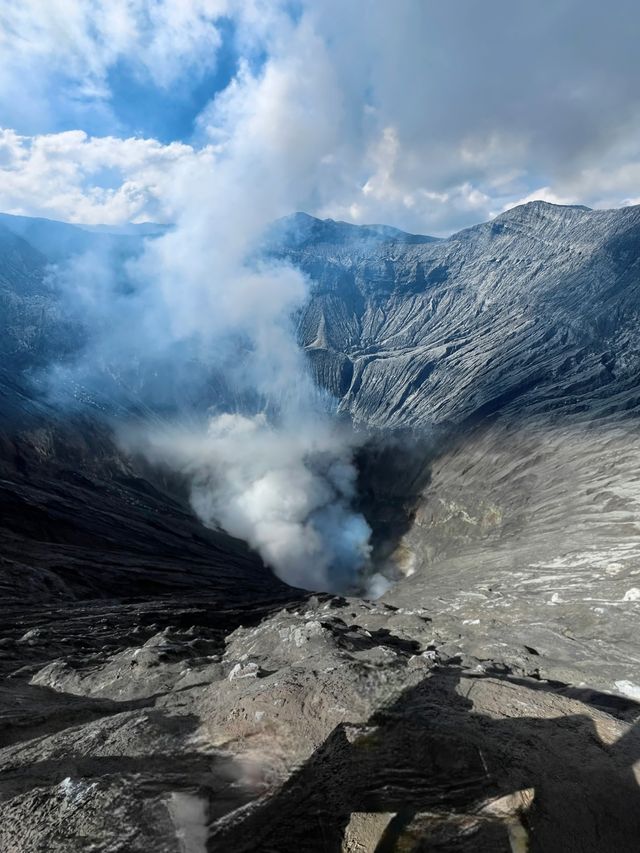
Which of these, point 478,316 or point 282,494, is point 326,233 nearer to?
point 478,316

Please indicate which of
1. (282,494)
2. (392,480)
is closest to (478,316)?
(392,480)

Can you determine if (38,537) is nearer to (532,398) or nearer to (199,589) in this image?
(199,589)

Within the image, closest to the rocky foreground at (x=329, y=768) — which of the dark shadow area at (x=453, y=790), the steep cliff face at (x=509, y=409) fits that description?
the dark shadow area at (x=453, y=790)

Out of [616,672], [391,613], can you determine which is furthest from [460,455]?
[616,672]

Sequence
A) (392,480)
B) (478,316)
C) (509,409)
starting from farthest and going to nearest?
(478,316)
(392,480)
(509,409)

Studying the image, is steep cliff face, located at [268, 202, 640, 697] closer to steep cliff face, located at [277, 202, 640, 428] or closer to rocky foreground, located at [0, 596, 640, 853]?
steep cliff face, located at [277, 202, 640, 428]

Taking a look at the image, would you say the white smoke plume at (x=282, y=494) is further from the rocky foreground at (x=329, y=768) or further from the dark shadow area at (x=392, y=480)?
the rocky foreground at (x=329, y=768)
